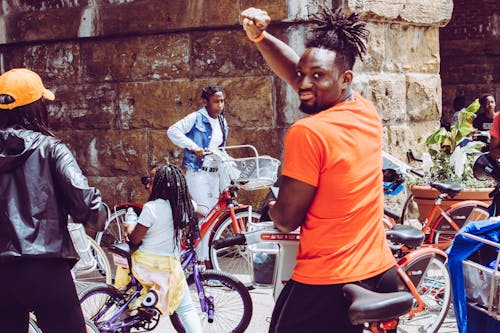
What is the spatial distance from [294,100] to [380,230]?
16.3 feet

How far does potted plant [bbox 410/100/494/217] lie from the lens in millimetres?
7113

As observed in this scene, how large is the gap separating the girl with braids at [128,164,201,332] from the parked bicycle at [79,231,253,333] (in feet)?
0.29

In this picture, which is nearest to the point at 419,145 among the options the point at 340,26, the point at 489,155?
the point at 489,155

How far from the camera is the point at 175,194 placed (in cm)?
479

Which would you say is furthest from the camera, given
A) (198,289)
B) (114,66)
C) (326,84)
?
(114,66)

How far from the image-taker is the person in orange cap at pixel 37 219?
10.6ft

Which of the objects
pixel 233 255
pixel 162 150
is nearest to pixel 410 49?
pixel 162 150

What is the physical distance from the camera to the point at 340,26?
3020mm

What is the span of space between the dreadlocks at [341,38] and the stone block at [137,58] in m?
5.27

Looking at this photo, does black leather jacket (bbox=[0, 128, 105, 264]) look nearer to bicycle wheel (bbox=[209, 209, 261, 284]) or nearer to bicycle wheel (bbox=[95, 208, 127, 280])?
bicycle wheel (bbox=[209, 209, 261, 284])

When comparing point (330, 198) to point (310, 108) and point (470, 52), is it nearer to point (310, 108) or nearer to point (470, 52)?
point (310, 108)

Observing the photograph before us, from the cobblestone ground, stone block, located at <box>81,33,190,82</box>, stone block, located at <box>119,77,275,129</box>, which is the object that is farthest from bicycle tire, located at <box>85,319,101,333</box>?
stone block, located at <box>81,33,190,82</box>

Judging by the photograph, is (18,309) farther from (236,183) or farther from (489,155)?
(236,183)

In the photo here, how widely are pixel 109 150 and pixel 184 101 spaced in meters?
1.10
